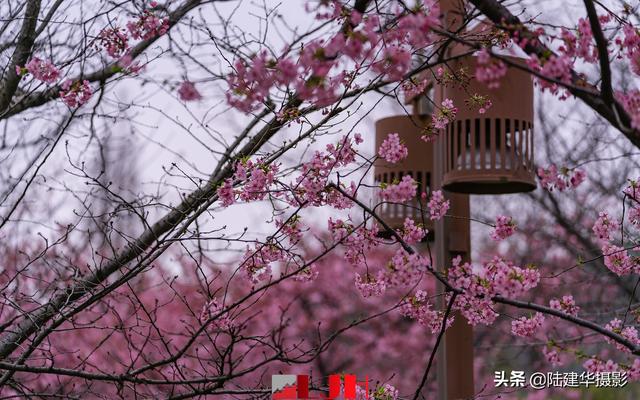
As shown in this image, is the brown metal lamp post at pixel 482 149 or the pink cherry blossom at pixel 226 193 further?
the brown metal lamp post at pixel 482 149

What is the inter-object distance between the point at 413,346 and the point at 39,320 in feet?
22.9

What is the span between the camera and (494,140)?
425cm

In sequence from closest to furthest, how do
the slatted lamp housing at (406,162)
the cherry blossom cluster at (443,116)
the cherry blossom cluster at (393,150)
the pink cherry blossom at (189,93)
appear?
the pink cherry blossom at (189,93), the cherry blossom cluster at (393,150), the cherry blossom cluster at (443,116), the slatted lamp housing at (406,162)

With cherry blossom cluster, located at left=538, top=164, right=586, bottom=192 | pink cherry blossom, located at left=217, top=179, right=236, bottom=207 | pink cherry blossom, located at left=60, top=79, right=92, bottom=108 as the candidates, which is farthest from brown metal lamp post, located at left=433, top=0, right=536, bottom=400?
pink cherry blossom, located at left=60, top=79, right=92, bottom=108

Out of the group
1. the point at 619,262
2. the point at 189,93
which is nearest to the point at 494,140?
the point at 619,262

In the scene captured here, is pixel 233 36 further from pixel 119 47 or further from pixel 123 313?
pixel 123 313

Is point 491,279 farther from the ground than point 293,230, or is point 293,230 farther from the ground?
point 293,230

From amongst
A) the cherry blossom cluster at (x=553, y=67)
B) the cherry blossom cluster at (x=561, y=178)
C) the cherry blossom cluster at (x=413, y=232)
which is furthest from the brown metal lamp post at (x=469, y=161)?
the cherry blossom cluster at (x=553, y=67)

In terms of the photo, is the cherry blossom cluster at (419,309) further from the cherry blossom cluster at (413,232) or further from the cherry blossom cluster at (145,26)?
the cherry blossom cluster at (145,26)

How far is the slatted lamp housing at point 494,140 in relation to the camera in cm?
423

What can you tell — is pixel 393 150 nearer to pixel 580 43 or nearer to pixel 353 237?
pixel 353 237

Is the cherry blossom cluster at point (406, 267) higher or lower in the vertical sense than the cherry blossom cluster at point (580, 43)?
lower

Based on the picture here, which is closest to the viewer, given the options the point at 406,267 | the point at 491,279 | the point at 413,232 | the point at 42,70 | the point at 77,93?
the point at 406,267

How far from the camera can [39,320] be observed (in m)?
3.58
